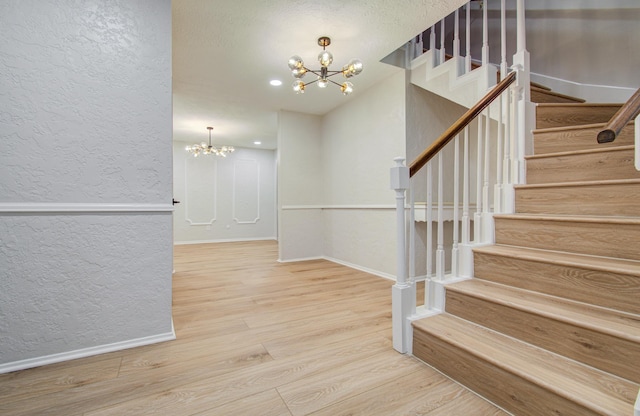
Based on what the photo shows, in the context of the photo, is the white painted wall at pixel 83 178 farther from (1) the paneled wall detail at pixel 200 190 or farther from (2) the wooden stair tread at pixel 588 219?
(1) the paneled wall detail at pixel 200 190

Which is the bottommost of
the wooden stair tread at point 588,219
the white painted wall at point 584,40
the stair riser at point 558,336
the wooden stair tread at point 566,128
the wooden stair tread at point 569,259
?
the stair riser at point 558,336

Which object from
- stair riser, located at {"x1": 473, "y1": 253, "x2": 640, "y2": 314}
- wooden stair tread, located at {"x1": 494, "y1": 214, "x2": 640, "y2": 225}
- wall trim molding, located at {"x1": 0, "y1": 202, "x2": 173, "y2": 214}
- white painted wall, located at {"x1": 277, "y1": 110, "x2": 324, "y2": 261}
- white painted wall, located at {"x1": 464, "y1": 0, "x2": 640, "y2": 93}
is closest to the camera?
stair riser, located at {"x1": 473, "y1": 253, "x2": 640, "y2": 314}

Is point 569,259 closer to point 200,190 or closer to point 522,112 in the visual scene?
point 522,112

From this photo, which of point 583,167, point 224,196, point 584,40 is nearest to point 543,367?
point 583,167

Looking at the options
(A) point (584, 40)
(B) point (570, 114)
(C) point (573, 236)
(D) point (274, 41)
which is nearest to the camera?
(C) point (573, 236)

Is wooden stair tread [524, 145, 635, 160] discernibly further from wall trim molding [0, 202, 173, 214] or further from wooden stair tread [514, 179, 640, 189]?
wall trim molding [0, 202, 173, 214]

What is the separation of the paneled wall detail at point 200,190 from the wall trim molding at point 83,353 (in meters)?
5.45

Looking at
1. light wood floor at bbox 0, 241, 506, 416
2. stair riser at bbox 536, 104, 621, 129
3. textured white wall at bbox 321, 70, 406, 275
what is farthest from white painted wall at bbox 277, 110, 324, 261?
stair riser at bbox 536, 104, 621, 129

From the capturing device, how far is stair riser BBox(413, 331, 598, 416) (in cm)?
111

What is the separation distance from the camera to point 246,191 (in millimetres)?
7613

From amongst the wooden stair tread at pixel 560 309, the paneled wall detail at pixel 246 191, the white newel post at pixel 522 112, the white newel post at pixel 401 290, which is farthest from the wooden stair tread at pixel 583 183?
the paneled wall detail at pixel 246 191

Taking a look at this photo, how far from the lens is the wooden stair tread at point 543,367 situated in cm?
103

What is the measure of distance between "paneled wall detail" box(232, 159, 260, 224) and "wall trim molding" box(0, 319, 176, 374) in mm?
5655

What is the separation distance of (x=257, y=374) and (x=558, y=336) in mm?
1453
